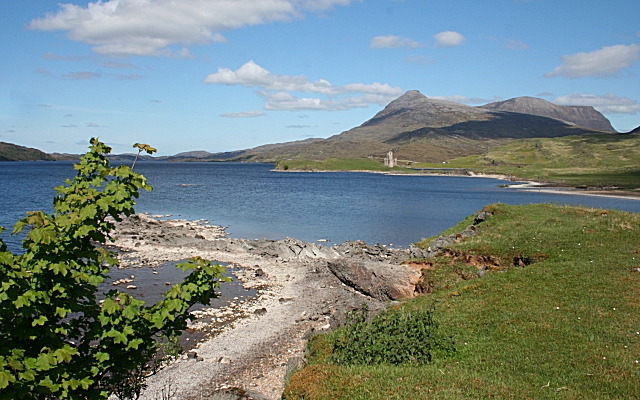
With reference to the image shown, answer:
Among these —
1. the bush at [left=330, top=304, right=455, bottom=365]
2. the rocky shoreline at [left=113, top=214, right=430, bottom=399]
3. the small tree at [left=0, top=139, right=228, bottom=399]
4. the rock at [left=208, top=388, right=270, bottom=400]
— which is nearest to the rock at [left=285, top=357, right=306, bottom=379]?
the rocky shoreline at [left=113, top=214, right=430, bottom=399]

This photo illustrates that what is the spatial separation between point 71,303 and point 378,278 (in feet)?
70.6

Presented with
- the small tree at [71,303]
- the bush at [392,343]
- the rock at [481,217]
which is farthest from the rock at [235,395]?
the rock at [481,217]

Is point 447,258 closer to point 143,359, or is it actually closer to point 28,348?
point 143,359

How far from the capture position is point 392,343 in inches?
605

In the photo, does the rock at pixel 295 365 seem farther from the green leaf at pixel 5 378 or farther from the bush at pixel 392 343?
the green leaf at pixel 5 378

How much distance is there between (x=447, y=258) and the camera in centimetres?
2823

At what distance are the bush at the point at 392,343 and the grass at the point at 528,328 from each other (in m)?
0.57

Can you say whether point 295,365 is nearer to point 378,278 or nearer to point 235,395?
point 235,395

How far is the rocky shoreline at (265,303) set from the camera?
61.9 feet

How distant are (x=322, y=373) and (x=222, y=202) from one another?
8552 cm

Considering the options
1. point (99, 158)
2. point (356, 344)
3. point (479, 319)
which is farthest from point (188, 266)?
point (479, 319)

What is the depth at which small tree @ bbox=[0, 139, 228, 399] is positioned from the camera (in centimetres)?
762

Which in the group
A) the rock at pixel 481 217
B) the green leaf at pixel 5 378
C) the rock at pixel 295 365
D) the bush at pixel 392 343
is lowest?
the rock at pixel 295 365

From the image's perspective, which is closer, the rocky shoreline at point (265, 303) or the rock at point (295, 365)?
the rock at point (295, 365)
